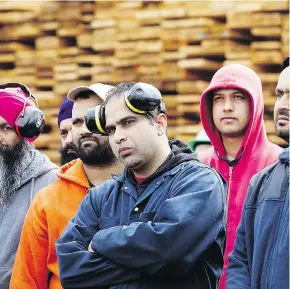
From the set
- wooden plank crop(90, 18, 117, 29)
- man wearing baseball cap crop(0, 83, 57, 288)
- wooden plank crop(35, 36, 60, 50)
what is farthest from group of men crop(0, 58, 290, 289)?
wooden plank crop(35, 36, 60, 50)

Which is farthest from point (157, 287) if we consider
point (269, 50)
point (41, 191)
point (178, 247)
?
point (269, 50)

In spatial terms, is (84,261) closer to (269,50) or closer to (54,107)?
(269,50)

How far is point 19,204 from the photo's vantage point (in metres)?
5.37

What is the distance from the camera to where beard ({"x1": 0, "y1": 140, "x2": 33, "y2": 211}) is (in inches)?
Answer: 214

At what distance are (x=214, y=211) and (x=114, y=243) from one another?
43 cm

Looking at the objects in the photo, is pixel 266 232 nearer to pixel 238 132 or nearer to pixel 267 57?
pixel 238 132

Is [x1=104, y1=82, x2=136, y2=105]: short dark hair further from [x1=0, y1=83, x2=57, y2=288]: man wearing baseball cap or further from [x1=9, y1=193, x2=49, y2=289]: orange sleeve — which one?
[x1=0, y1=83, x2=57, y2=288]: man wearing baseball cap

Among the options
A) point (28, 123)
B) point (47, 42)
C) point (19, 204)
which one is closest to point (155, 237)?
point (19, 204)

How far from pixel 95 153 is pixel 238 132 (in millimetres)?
740

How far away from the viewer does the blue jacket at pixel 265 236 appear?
3.79 m

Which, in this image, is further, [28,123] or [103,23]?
[103,23]

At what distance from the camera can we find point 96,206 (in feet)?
14.0

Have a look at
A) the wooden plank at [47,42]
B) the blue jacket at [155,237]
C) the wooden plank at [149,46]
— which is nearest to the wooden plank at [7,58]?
the wooden plank at [47,42]

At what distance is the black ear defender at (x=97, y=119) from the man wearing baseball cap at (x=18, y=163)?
100 centimetres
